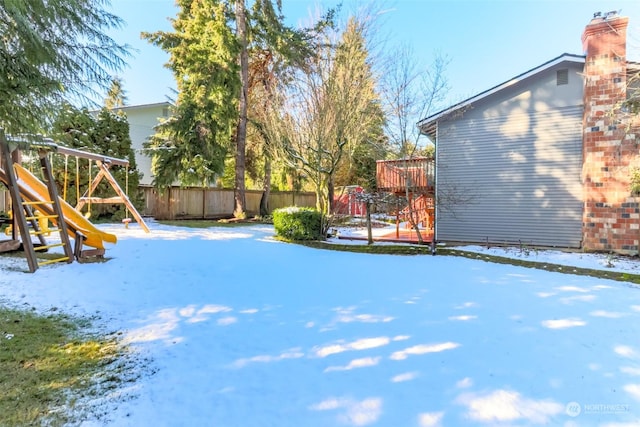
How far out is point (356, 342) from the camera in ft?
10.8

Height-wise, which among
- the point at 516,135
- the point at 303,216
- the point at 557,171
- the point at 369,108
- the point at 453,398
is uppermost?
the point at 369,108

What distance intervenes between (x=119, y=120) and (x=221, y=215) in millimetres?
6148

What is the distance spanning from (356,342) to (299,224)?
23.5 feet

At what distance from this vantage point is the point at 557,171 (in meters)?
8.93

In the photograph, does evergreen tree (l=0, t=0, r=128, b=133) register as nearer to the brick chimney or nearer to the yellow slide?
the yellow slide

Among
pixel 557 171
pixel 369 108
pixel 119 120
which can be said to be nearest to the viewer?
pixel 557 171

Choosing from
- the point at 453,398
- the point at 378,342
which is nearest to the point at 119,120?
the point at 378,342

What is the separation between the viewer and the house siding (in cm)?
880

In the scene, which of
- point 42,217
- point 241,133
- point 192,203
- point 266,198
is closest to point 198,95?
point 241,133

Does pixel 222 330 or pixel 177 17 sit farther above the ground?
pixel 177 17

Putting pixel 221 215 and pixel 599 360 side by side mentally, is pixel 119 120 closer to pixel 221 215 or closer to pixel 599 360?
pixel 221 215

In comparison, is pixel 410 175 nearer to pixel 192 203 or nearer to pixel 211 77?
pixel 211 77

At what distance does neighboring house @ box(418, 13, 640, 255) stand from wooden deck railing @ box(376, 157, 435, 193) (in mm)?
331

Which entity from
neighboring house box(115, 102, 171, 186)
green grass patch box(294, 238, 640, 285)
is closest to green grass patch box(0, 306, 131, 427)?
green grass patch box(294, 238, 640, 285)
